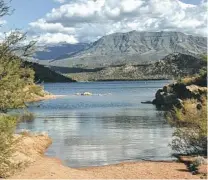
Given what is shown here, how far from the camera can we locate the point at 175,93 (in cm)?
11456

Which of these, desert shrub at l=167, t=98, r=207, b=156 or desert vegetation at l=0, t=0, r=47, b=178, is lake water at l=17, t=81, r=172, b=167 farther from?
desert vegetation at l=0, t=0, r=47, b=178

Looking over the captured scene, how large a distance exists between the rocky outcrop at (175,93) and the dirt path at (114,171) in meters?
66.5

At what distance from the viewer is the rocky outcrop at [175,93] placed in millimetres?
101938

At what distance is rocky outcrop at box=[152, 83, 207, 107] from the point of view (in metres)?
102

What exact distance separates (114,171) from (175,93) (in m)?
82.9

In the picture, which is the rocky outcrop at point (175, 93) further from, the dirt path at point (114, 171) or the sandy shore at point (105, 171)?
the dirt path at point (114, 171)

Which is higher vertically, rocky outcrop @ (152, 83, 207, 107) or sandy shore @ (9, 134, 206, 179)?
rocky outcrop @ (152, 83, 207, 107)

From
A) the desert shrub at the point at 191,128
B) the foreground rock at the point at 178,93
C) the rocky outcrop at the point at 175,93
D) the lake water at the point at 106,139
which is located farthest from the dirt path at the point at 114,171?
the rocky outcrop at the point at 175,93

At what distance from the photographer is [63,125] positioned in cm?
7019

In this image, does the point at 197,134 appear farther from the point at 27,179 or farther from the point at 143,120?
the point at 143,120

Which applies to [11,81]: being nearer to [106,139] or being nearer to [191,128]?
[191,128]

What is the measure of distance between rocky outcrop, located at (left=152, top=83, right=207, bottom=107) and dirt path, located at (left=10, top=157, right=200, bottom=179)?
218 feet

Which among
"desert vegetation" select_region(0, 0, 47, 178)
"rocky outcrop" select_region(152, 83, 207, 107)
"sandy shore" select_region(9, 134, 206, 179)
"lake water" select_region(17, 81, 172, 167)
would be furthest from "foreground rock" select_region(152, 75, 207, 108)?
"desert vegetation" select_region(0, 0, 47, 178)

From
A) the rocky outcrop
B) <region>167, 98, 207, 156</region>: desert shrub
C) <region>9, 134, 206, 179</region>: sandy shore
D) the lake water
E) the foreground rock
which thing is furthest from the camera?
the rocky outcrop
